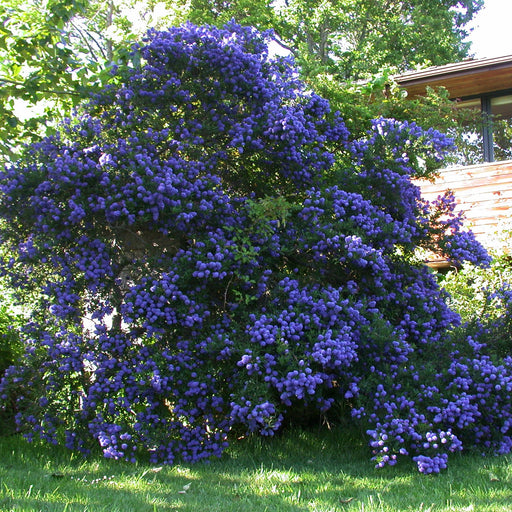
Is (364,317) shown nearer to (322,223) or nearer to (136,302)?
(322,223)

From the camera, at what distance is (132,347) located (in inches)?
175

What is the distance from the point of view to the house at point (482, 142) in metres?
9.74

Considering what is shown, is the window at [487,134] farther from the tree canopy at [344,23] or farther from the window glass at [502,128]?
the tree canopy at [344,23]

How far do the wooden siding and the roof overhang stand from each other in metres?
1.57

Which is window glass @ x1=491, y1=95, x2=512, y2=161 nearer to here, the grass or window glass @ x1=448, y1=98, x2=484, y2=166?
window glass @ x1=448, y1=98, x2=484, y2=166

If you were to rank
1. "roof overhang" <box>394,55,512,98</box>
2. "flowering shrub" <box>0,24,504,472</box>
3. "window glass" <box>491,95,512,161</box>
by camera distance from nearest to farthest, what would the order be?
1. "flowering shrub" <box>0,24,504,472</box>
2. "roof overhang" <box>394,55,512,98</box>
3. "window glass" <box>491,95,512,161</box>

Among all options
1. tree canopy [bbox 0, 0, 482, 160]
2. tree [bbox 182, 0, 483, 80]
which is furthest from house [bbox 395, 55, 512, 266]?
tree [bbox 182, 0, 483, 80]

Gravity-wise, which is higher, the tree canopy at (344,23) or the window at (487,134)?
the tree canopy at (344,23)

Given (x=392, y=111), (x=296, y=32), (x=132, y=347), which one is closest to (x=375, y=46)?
(x=296, y=32)

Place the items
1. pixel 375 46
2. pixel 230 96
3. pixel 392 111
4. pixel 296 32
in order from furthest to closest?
pixel 296 32, pixel 375 46, pixel 392 111, pixel 230 96

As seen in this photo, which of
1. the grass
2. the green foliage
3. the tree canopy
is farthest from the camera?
the tree canopy

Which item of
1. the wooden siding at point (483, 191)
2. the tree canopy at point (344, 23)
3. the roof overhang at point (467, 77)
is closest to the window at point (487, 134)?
the roof overhang at point (467, 77)

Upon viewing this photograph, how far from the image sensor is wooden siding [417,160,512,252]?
973cm

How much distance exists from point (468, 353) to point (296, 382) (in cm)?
179
